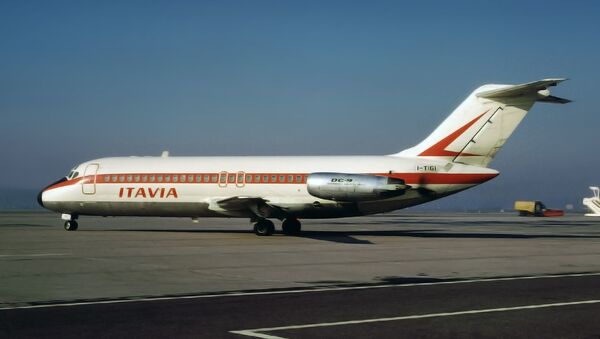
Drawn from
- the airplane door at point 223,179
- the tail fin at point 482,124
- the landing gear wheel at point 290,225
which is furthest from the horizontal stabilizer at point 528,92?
the airplane door at point 223,179

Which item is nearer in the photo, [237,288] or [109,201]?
[237,288]

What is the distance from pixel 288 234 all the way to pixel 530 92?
11966 mm

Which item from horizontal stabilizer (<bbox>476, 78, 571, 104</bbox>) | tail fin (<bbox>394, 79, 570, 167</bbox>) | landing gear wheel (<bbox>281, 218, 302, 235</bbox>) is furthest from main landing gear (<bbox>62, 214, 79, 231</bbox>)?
horizontal stabilizer (<bbox>476, 78, 571, 104</bbox>)

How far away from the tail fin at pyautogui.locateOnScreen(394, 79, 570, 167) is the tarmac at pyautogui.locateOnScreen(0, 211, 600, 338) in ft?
19.3

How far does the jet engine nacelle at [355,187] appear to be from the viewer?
2889 centimetres

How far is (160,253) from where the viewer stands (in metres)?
22.3

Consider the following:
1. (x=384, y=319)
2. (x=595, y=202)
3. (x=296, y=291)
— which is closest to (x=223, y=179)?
(x=296, y=291)

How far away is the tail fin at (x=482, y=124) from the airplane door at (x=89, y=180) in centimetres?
1565

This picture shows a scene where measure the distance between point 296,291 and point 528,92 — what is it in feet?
59.4

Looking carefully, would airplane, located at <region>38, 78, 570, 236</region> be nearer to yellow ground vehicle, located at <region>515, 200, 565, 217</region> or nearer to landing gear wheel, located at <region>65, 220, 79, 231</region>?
landing gear wheel, located at <region>65, 220, 79, 231</region>

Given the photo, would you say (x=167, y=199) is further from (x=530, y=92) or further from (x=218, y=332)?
(x=218, y=332)

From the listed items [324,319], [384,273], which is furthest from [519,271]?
[324,319]

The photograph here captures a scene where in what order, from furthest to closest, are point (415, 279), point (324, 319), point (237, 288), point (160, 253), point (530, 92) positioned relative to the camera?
point (530, 92), point (160, 253), point (415, 279), point (237, 288), point (324, 319)

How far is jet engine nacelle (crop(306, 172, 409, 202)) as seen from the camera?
94.8ft
